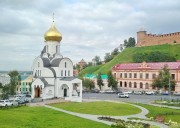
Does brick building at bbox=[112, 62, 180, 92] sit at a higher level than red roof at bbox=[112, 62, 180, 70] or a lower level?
lower

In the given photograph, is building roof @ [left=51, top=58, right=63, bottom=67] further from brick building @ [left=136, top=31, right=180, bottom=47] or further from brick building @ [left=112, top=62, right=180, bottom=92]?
brick building @ [left=136, top=31, right=180, bottom=47]

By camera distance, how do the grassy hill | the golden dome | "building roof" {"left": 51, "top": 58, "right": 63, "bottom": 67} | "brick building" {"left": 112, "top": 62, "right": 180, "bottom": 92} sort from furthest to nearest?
the grassy hill, "brick building" {"left": 112, "top": 62, "right": 180, "bottom": 92}, the golden dome, "building roof" {"left": 51, "top": 58, "right": 63, "bottom": 67}

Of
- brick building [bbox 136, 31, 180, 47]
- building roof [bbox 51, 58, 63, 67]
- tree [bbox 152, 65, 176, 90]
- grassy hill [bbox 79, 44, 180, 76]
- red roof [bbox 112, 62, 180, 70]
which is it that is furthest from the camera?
brick building [bbox 136, 31, 180, 47]

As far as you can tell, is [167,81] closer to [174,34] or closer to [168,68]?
[168,68]

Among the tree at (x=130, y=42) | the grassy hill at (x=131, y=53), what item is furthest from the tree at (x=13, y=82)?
the tree at (x=130, y=42)

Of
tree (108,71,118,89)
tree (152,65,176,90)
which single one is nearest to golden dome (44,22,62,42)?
tree (108,71,118,89)

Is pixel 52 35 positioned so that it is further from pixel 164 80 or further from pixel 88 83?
pixel 88 83

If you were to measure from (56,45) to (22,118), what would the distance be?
3010 cm

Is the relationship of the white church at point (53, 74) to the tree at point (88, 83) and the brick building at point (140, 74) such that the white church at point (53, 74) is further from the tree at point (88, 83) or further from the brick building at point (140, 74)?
the brick building at point (140, 74)

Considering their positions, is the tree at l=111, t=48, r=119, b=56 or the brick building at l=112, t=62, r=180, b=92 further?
the tree at l=111, t=48, r=119, b=56

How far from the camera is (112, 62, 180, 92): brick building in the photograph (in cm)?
6456

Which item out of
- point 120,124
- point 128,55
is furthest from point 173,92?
point 128,55

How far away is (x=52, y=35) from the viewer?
53.4 meters

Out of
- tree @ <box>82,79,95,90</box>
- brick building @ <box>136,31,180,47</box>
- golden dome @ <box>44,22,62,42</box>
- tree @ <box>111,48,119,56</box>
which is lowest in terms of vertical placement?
tree @ <box>82,79,95,90</box>
